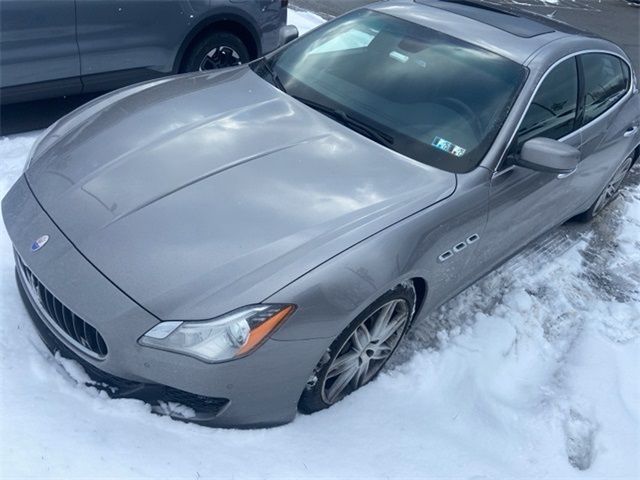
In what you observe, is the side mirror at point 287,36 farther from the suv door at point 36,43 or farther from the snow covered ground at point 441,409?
the snow covered ground at point 441,409

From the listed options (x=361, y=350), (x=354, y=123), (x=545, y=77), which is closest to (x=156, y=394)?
(x=361, y=350)

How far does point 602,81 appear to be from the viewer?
13.2 ft

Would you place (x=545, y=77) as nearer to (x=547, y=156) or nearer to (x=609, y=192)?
(x=547, y=156)

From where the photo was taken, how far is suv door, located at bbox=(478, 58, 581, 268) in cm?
315

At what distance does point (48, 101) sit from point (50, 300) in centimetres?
319

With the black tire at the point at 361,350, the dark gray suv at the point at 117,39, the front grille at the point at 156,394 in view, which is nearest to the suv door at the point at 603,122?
the black tire at the point at 361,350

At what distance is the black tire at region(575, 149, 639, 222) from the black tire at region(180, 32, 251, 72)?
10.6ft

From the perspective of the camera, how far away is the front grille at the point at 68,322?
2.32 m

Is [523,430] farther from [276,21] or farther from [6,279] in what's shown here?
[276,21]

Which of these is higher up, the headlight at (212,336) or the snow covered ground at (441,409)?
the headlight at (212,336)

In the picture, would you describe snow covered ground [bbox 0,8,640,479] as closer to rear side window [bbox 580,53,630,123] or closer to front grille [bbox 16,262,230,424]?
front grille [bbox 16,262,230,424]

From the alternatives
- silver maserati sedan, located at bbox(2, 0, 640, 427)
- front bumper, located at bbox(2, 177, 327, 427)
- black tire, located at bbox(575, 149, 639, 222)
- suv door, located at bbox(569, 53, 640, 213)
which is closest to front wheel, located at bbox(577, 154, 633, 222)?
black tire, located at bbox(575, 149, 639, 222)

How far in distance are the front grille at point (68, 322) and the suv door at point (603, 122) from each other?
2.99 meters

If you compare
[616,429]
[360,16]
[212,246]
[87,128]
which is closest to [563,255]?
[616,429]
